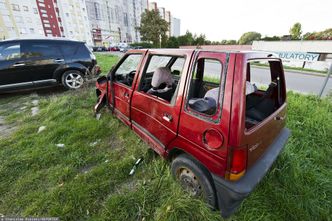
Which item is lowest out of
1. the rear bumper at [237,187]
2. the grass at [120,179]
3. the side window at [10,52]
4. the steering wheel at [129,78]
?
the grass at [120,179]

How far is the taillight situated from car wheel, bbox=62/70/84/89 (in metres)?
5.66

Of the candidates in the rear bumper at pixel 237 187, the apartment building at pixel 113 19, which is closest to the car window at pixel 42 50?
the rear bumper at pixel 237 187

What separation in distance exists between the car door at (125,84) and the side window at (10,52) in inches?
148

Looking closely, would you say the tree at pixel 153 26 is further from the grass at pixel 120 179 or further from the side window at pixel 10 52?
the grass at pixel 120 179

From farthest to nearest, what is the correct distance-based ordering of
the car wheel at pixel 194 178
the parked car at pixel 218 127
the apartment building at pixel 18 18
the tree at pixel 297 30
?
1. the tree at pixel 297 30
2. the apartment building at pixel 18 18
3. the car wheel at pixel 194 178
4. the parked car at pixel 218 127

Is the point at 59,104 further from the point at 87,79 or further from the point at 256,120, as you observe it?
the point at 256,120

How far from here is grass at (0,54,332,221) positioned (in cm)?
167

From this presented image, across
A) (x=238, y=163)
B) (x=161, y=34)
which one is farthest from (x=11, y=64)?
(x=161, y=34)

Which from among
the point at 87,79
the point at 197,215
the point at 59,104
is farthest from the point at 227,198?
the point at 87,79

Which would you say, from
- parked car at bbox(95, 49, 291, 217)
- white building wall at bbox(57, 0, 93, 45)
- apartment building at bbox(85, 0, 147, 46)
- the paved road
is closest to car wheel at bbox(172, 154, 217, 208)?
parked car at bbox(95, 49, 291, 217)

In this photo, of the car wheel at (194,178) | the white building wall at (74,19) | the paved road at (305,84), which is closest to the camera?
the car wheel at (194,178)

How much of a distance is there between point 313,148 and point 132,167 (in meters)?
2.93

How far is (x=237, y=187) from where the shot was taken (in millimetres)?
1335

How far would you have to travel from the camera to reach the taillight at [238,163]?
49.5 inches
